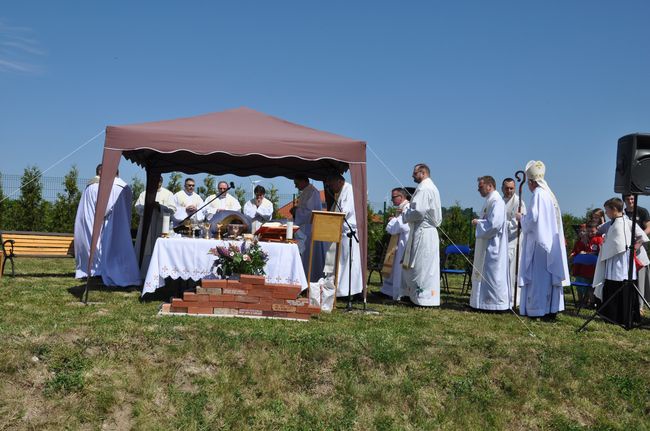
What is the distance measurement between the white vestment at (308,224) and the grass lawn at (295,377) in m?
3.38

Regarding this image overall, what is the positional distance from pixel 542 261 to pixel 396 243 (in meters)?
2.65

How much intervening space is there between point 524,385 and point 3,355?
15.9 ft

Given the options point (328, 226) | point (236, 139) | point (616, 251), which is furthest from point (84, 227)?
point (616, 251)

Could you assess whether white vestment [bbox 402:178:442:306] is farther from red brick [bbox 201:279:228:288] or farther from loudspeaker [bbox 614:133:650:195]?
red brick [bbox 201:279:228:288]

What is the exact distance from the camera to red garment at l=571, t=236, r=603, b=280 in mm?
10344

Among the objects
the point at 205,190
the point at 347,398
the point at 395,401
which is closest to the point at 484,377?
the point at 395,401

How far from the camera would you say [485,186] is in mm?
9773

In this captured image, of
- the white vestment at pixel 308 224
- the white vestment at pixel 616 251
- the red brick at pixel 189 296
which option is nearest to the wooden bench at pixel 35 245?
the white vestment at pixel 308 224

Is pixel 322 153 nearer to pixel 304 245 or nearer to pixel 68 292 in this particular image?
pixel 304 245

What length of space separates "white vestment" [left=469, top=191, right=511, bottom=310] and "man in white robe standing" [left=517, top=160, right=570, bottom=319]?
17.3 inches

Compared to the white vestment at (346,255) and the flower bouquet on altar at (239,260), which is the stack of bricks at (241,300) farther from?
the white vestment at (346,255)

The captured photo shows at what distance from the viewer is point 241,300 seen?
304 inches

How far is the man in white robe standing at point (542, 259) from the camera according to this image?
8922mm

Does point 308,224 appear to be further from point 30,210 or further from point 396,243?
point 30,210
